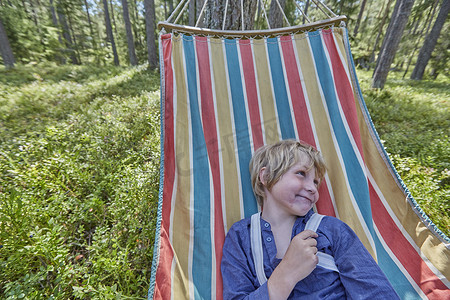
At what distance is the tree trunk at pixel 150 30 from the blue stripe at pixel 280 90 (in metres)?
8.18

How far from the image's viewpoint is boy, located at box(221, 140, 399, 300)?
96 centimetres

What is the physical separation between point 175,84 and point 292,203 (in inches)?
52.6

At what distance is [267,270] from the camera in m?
1.10

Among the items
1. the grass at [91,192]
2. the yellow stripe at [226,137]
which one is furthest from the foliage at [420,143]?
the yellow stripe at [226,137]

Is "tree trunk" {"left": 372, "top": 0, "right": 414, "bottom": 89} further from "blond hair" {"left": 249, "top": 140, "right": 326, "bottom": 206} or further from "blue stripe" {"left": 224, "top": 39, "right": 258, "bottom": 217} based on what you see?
"blond hair" {"left": 249, "top": 140, "right": 326, "bottom": 206}

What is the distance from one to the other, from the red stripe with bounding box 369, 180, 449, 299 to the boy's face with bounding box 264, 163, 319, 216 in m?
0.60

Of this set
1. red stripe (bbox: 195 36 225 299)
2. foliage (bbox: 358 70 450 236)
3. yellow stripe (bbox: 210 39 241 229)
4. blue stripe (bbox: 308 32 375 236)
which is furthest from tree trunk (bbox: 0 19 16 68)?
foliage (bbox: 358 70 450 236)

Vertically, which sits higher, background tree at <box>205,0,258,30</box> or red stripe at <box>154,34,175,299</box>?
background tree at <box>205,0,258,30</box>

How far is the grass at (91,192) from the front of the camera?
53.5 inches

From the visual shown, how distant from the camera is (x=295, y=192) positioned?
1218 millimetres

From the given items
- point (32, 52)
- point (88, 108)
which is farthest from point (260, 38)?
point (32, 52)

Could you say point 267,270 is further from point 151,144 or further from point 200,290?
point 151,144

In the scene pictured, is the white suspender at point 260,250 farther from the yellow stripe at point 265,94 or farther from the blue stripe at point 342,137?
the yellow stripe at point 265,94

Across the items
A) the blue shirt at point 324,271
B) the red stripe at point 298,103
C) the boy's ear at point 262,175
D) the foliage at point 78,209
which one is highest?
the red stripe at point 298,103
